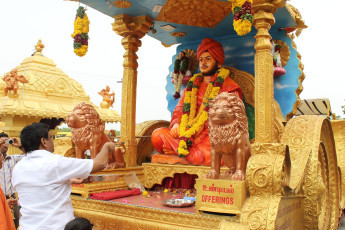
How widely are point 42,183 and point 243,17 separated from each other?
2.64 metres

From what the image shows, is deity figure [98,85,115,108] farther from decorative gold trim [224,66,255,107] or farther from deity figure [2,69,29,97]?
decorative gold trim [224,66,255,107]

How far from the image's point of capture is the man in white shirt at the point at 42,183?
217cm

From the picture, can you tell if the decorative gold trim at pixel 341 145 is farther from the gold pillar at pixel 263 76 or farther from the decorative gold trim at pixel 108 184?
the decorative gold trim at pixel 108 184

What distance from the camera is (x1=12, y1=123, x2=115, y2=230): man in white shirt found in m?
2.17

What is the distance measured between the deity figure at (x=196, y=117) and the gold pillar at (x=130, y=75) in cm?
49

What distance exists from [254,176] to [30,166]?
1952 millimetres

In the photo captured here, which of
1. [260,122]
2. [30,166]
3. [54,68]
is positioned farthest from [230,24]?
[54,68]

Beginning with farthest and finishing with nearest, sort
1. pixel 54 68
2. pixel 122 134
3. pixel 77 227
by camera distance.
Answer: pixel 54 68 → pixel 122 134 → pixel 77 227

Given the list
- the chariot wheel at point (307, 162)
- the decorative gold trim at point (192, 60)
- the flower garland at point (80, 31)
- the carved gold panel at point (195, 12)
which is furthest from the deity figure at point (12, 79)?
the chariot wheel at point (307, 162)

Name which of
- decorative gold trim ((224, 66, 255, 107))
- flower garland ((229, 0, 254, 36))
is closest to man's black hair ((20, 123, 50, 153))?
flower garland ((229, 0, 254, 36))

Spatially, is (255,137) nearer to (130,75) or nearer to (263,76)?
(263,76)

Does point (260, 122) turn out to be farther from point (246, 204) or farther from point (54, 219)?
point (54, 219)

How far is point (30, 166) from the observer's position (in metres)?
2.18

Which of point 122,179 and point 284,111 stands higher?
point 284,111
